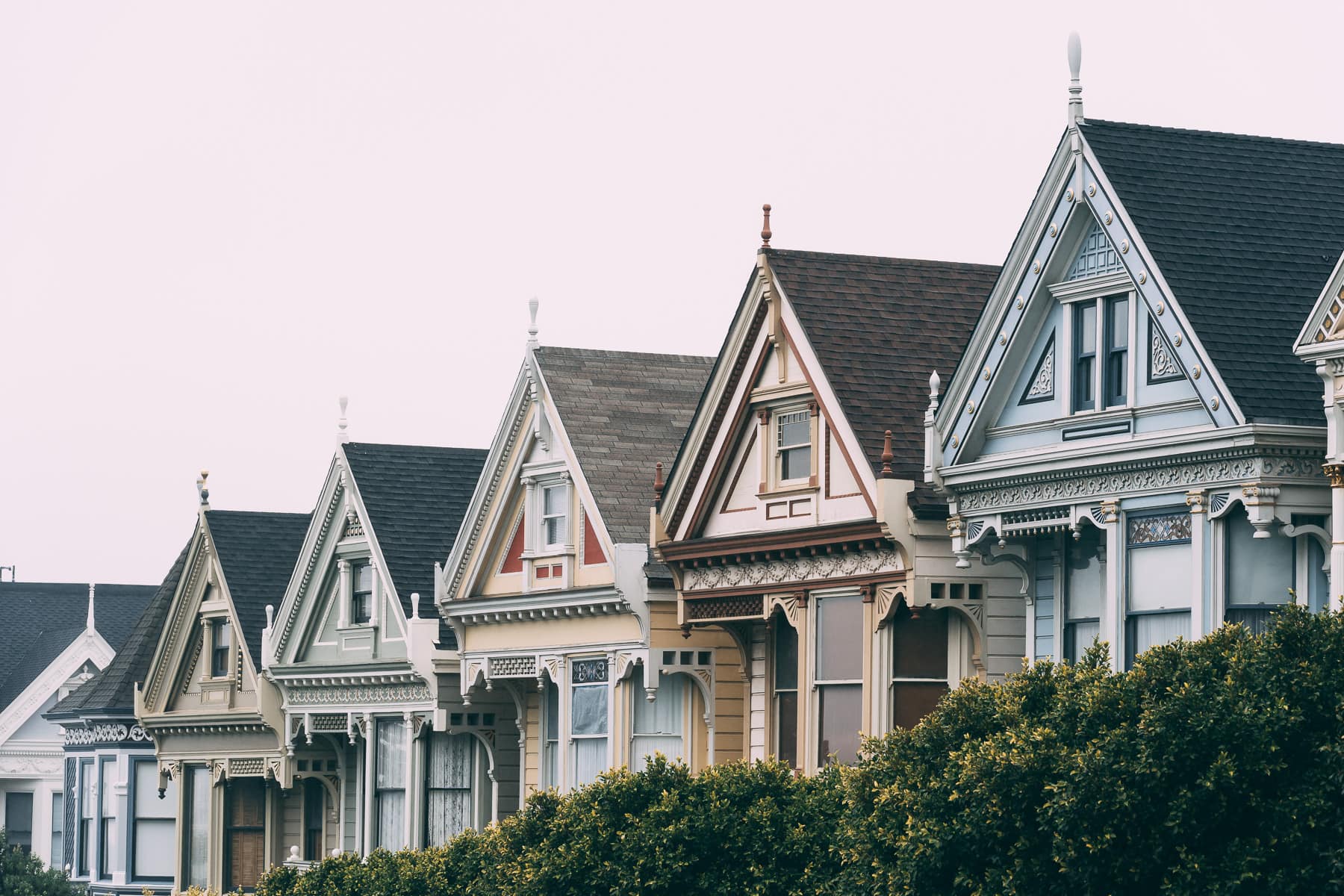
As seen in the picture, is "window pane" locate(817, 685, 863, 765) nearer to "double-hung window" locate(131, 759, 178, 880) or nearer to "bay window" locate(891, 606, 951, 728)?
"bay window" locate(891, 606, 951, 728)

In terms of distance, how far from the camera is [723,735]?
3766 cm

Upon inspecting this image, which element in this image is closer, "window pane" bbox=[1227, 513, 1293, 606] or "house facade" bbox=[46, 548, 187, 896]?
"window pane" bbox=[1227, 513, 1293, 606]

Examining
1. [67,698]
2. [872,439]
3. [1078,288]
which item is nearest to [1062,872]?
[1078,288]

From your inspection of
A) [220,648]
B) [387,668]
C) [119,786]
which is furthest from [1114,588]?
[119,786]

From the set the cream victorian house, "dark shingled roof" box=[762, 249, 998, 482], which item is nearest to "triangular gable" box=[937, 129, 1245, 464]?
"dark shingled roof" box=[762, 249, 998, 482]

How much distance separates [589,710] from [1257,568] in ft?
50.0

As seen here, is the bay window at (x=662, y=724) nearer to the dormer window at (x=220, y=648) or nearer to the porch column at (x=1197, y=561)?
the porch column at (x=1197, y=561)

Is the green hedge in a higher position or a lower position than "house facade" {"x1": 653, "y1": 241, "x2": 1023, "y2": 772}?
lower

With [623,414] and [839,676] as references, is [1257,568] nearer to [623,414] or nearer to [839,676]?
[839,676]

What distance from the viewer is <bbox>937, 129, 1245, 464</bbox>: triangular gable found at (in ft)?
89.1

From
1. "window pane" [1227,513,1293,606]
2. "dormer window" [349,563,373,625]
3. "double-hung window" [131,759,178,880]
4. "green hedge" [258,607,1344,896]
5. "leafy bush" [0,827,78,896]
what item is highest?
Result: "dormer window" [349,563,373,625]

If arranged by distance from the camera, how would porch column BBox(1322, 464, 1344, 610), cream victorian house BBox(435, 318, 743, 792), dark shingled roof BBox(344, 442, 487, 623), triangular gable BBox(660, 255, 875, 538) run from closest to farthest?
porch column BBox(1322, 464, 1344, 610)
triangular gable BBox(660, 255, 875, 538)
cream victorian house BBox(435, 318, 743, 792)
dark shingled roof BBox(344, 442, 487, 623)

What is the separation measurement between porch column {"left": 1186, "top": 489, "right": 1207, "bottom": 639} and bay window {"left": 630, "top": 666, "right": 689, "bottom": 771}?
12760mm

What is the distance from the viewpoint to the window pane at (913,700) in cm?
3259
